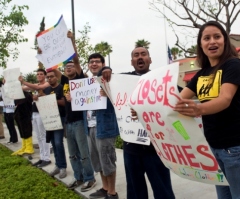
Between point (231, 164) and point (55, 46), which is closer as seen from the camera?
point (231, 164)

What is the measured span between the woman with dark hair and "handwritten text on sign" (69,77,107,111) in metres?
1.72

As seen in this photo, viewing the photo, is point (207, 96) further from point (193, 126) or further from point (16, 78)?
point (16, 78)

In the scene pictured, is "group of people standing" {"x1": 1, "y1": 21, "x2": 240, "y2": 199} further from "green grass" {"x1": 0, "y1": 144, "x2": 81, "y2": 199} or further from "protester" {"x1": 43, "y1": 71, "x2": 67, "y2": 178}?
"green grass" {"x1": 0, "y1": 144, "x2": 81, "y2": 199}

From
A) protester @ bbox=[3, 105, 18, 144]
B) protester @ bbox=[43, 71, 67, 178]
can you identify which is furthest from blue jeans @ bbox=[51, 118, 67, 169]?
protester @ bbox=[3, 105, 18, 144]

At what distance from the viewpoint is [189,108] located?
69.6 inches

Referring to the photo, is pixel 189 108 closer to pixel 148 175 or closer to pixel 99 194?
pixel 148 175

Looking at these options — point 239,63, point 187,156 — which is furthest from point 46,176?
point 239,63

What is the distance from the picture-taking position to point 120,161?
5.88 meters

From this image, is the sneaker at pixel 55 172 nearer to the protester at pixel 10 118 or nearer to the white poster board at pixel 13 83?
the white poster board at pixel 13 83

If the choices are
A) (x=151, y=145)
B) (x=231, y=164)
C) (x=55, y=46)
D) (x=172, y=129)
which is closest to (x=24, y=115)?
(x=55, y=46)

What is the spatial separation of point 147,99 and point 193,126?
0.36 metres

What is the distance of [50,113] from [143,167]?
258cm

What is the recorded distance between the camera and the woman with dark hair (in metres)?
1.81

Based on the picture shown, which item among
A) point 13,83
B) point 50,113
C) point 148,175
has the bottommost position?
point 148,175
